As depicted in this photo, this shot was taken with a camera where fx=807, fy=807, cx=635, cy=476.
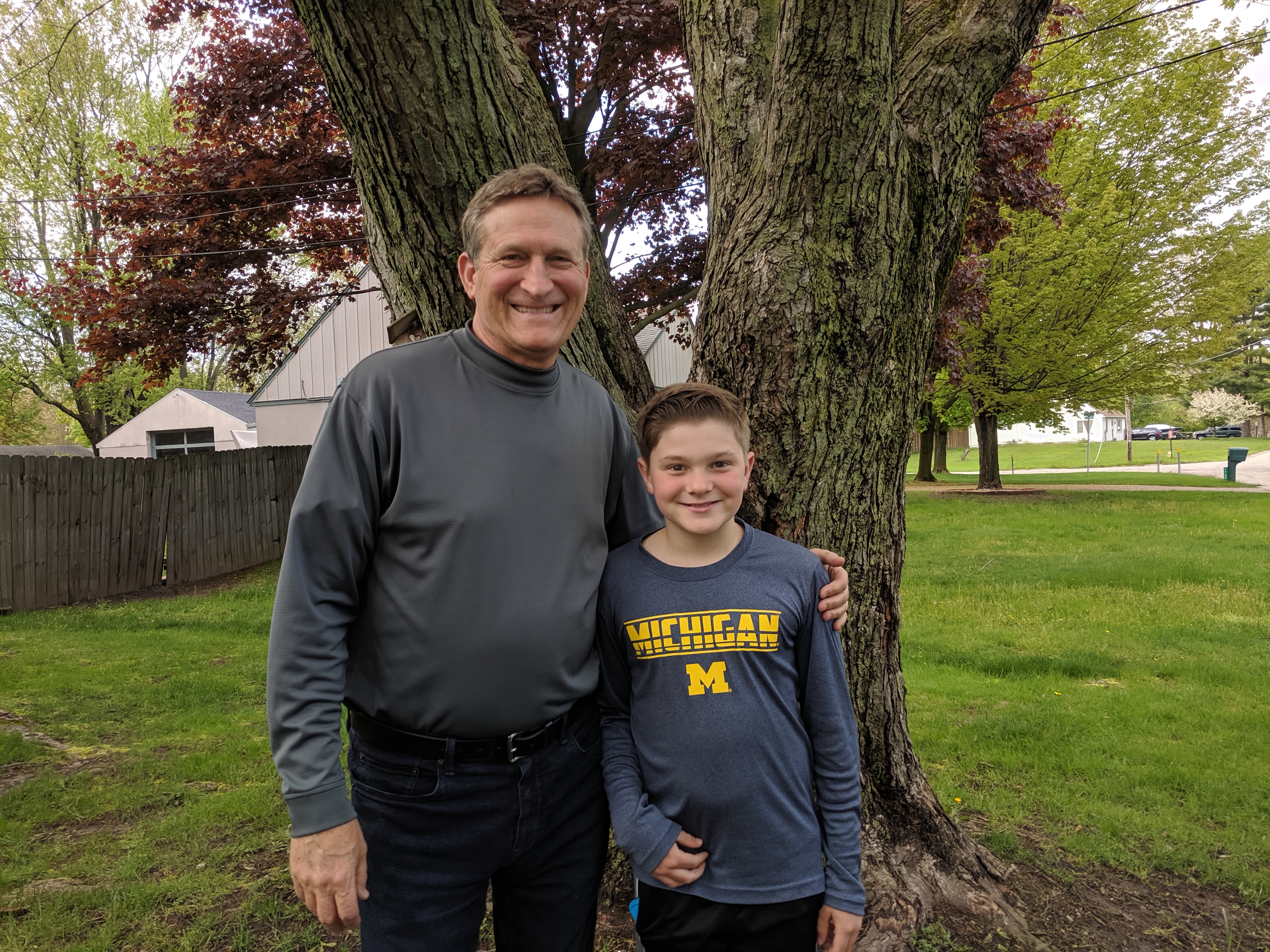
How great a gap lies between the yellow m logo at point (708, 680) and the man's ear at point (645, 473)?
457mm

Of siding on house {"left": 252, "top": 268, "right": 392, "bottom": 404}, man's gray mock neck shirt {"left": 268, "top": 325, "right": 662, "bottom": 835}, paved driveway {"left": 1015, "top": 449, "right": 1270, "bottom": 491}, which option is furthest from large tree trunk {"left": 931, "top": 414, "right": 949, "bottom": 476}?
man's gray mock neck shirt {"left": 268, "top": 325, "right": 662, "bottom": 835}

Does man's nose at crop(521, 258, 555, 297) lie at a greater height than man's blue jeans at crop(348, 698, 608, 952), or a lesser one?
greater

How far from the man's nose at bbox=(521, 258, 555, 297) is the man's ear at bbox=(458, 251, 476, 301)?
158mm

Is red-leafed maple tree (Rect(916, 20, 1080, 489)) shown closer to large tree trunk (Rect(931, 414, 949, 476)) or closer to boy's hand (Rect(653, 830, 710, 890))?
boy's hand (Rect(653, 830, 710, 890))

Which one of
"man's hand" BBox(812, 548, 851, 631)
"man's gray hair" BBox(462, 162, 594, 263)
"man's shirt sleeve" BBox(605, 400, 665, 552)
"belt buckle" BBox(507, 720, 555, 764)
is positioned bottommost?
"belt buckle" BBox(507, 720, 555, 764)

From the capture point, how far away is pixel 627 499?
2.24 m

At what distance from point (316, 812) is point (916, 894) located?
2.13 metres

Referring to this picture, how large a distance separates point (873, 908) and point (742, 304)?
2069 mm

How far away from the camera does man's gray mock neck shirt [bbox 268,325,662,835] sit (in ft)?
5.34

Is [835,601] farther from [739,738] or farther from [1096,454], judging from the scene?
[1096,454]

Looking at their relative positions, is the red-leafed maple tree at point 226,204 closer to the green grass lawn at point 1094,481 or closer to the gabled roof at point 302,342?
the gabled roof at point 302,342

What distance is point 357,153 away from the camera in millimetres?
2537

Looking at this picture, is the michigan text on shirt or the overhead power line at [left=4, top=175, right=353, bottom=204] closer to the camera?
the michigan text on shirt

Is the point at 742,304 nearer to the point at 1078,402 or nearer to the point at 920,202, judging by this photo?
the point at 920,202
